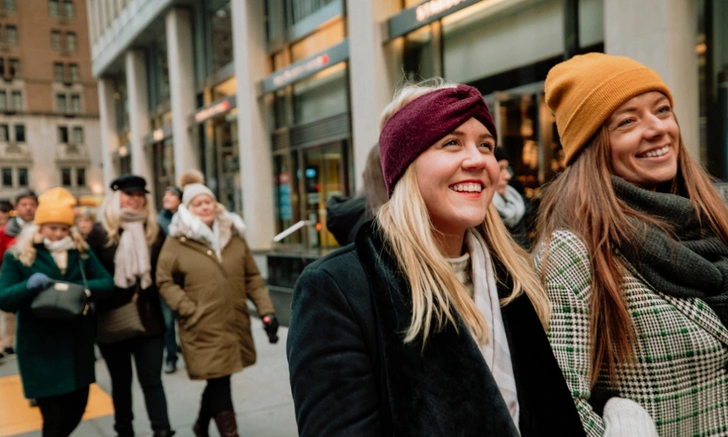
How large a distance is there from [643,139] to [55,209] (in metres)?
3.73

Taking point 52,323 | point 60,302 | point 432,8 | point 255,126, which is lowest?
point 52,323

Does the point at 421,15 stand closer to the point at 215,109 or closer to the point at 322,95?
the point at 322,95

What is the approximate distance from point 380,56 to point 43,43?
6329 centimetres

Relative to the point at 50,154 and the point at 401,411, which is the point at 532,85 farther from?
the point at 50,154

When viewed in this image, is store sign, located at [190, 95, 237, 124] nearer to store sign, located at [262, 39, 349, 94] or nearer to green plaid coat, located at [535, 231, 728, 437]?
store sign, located at [262, 39, 349, 94]

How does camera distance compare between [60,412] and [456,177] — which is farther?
[60,412]

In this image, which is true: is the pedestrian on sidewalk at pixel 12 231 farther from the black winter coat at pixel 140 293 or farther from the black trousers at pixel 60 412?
the black trousers at pixel 60 412

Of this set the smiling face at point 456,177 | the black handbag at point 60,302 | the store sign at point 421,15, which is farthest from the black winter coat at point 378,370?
the store sign at point 421,15

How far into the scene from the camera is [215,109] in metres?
17.2

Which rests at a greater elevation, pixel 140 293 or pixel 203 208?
pixel 203 208

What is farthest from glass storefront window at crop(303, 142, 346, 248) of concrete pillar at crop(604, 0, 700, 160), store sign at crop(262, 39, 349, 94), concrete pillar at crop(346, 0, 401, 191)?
concrete pillar at crop(604, 0, 700, 160)

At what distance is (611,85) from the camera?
6.25 ft

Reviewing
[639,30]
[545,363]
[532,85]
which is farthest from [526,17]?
[545,363]

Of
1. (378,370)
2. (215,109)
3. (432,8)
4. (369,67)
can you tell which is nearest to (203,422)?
(378,370)
